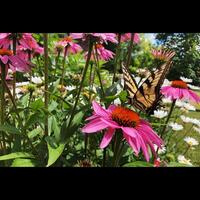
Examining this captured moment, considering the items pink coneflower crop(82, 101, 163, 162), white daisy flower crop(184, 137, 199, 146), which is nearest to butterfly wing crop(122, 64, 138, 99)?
pink coneflower crop(82, 101, 163, 162)

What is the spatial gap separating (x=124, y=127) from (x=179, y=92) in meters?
0.53

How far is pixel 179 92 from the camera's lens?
1320 millimetres

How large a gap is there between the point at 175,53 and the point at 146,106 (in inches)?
10.5

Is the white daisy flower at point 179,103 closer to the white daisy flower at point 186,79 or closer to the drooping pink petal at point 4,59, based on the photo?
the white daisy flower at point 186,79

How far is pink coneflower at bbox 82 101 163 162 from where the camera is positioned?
2.68ft

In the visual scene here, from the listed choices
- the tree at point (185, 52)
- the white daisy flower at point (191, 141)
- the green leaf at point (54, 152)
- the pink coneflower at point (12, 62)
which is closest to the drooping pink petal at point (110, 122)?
the green leaf at point (54, 152)

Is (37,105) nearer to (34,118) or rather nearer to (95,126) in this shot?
(34,118)

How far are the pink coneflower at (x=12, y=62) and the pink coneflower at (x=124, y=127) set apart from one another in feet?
0.76

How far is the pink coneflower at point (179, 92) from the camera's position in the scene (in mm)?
1288

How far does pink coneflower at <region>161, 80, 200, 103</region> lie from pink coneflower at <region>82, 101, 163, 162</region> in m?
0.39

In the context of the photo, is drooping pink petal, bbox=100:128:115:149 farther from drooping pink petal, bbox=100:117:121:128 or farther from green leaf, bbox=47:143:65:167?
green leaf, bbox=47:143:65:167
